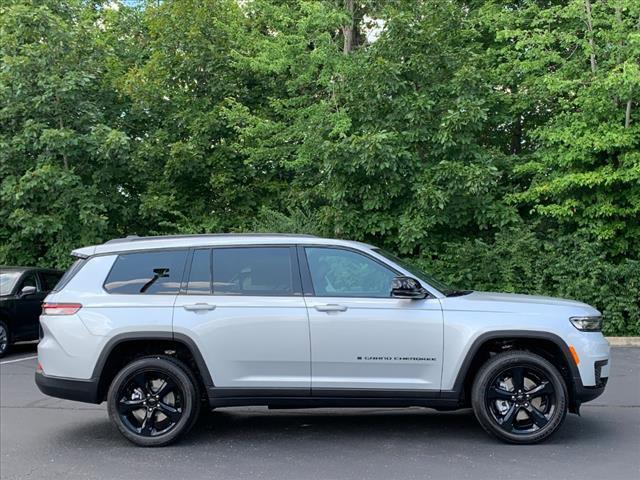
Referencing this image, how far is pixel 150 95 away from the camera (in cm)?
1474

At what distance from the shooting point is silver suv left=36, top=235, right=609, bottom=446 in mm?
5188

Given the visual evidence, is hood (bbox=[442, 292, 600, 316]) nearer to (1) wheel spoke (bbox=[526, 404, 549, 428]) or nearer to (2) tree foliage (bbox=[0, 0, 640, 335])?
(1) wheel spoke (bbox=[526, 404, 549, 428])

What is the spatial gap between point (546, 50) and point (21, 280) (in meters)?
11.5

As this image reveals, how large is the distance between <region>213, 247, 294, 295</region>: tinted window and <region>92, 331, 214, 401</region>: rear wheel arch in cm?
56

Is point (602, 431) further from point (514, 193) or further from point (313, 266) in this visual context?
point (514, 193)

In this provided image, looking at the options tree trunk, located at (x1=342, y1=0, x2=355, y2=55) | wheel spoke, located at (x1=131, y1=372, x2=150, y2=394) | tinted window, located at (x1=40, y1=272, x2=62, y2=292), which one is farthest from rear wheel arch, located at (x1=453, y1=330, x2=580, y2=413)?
tree trunk, located at (x1=342, y1=0, x2=355, y2=55)

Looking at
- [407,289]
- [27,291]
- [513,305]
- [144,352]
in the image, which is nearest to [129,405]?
[144,352]

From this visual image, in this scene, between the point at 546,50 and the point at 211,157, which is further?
the point at 211,157

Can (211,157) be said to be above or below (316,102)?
below

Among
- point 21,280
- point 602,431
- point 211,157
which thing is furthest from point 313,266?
point 211,157

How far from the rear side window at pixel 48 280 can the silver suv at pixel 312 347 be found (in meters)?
6.83

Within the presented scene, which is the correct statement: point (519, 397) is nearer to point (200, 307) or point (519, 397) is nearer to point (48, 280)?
point (200, 307)

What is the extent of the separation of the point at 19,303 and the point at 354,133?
7277 millimetres

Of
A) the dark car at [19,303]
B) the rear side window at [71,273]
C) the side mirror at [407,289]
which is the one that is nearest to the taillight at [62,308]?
the rear side window at [71,273]
